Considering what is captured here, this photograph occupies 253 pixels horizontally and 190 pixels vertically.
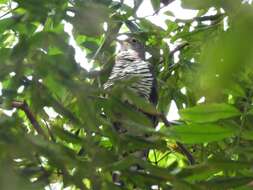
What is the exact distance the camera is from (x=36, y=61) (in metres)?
0.51

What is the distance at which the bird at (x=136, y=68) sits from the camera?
1457 mm

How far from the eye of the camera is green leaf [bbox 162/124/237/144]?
1.94 feet

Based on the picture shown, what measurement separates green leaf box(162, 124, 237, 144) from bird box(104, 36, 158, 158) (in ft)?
2.32

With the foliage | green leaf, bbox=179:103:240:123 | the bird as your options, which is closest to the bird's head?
the bird

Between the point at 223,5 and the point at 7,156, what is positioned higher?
the point at 223,5

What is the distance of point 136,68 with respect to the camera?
166cm

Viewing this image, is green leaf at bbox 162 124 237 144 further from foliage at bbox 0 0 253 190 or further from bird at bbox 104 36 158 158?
bird at bbox 104 36 158 158

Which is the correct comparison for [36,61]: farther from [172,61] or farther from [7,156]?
[172,61]

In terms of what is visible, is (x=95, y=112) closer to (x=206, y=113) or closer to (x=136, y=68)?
(x=206, y=113)

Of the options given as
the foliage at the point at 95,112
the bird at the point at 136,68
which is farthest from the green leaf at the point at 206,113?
the bird at the point at 136,68

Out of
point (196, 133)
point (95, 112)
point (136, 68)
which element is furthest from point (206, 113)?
point (136, 68)

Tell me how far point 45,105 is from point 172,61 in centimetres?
92

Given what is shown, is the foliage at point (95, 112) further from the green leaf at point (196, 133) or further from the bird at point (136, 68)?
the bird at point (136, 68)

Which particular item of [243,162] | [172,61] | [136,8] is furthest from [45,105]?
[172,61]
